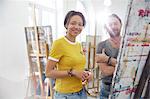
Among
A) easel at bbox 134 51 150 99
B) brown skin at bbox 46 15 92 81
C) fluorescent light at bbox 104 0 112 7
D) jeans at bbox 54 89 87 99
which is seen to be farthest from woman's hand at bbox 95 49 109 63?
easel at bbox 134 51 150 99

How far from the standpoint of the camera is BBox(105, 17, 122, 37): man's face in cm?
165

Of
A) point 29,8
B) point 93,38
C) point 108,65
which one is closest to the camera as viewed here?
point 108,65

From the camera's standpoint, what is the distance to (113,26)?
174 centimetres

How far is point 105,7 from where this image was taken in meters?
2.12

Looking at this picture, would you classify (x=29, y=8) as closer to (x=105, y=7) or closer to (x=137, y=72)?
(x=105, y=7)

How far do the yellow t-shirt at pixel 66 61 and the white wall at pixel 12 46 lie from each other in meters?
1.75

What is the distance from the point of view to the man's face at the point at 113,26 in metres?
1.65

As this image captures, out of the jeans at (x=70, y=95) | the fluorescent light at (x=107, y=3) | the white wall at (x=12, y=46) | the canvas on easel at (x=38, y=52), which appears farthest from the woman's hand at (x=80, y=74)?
the white wall at (x=12, y=46)

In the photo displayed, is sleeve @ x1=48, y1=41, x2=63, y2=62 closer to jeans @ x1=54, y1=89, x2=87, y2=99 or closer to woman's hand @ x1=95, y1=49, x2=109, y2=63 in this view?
jeans @ x1=54, y1=89, x2=87, y2=99

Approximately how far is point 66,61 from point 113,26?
619 mm

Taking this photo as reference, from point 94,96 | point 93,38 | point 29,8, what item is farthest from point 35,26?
point 94,96

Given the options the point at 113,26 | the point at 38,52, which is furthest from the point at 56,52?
the point at 38,52

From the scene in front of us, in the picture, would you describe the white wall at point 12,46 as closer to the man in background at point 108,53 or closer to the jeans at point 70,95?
the man in background at point 108,53

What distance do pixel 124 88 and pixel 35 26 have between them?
1.96m
